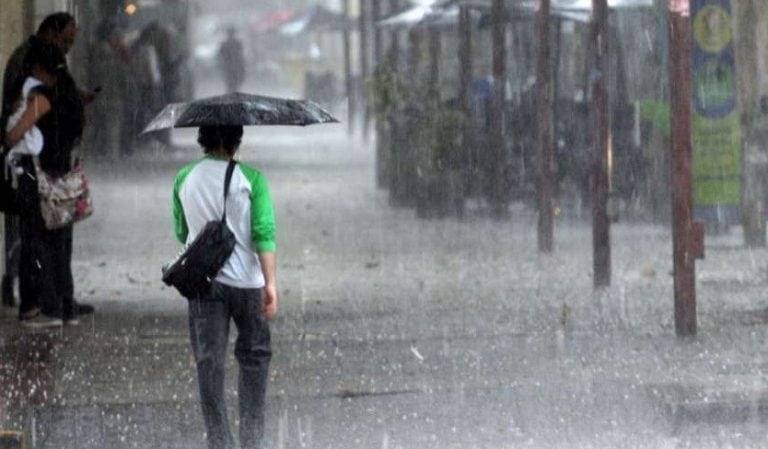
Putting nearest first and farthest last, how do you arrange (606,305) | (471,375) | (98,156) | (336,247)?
(471,375) → (606,305) → (336,247) → (98,156)

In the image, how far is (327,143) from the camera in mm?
39156

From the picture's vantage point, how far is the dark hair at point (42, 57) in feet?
40.6

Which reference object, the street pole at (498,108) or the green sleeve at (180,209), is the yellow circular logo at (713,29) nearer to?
the green sleeve at (180,209)

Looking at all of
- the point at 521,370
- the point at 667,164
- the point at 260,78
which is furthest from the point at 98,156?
the point at 260,78

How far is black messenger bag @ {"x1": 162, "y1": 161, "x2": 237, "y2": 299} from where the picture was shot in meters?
8.13

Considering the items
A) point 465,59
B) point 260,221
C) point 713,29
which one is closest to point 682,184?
point 713,29

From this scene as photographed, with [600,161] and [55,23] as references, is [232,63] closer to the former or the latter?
[600,161]

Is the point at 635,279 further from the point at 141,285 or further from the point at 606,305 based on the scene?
the point at 141,285

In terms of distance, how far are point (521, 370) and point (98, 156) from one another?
2170 centimetres


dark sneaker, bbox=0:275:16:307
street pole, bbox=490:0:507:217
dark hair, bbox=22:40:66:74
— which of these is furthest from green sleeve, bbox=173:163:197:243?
street pole, bbox=490:0:507:217

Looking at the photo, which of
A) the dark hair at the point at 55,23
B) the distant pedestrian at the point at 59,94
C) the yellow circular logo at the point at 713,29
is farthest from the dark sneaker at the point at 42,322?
the yellow circular logo at the point at 713,29

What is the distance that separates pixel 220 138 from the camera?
8.33 m

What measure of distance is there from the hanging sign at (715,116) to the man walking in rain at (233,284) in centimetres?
634

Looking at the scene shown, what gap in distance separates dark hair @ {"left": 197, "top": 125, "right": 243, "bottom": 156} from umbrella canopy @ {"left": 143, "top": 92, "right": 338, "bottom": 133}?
0.26 ft
